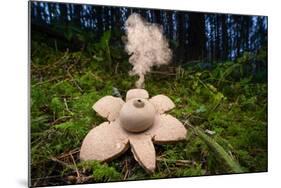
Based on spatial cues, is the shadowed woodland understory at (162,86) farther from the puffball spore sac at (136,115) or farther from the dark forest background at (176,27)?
the puffball spore sac at (136,115)

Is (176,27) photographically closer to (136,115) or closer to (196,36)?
(196,36)

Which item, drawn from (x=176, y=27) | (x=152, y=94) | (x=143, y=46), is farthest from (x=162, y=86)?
(x=176, y=27)

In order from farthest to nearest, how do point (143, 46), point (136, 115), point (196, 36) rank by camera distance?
point (196, 36) < point (143, 46) < point (136, 115)

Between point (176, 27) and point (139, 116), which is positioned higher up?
point (176, 27)

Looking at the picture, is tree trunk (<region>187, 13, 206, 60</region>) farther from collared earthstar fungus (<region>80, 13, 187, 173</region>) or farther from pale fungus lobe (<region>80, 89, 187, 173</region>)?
pale fungus lobe (<region>80, 89, 187, 173</region>)

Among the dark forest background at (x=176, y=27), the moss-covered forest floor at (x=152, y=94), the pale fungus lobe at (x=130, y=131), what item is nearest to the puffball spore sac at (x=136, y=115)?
the pale fungus lobe at (x=130, y=131)

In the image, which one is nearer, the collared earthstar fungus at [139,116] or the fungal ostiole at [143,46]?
the collared earthstar fungus at [139,116]
